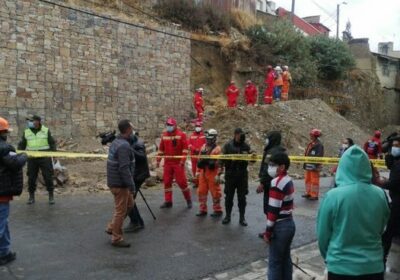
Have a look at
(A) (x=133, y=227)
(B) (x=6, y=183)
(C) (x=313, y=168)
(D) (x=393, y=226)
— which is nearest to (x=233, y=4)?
(C) (x=313, y=168)

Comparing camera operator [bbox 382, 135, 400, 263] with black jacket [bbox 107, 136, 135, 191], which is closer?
camera operator [bbox 382, 135, 400, 263]

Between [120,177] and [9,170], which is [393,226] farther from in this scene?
[9,170]

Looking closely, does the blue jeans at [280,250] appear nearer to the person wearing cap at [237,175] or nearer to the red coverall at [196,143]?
the person wearing cap at [237,175]

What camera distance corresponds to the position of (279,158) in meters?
5.27

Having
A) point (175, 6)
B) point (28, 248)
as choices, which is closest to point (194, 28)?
point (175, 6)

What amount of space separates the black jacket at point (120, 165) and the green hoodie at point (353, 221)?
370 centimetres

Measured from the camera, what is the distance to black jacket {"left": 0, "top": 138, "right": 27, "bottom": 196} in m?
6.02

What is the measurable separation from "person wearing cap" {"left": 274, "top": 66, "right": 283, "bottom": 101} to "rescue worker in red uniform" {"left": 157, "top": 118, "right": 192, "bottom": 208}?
13.5 metres

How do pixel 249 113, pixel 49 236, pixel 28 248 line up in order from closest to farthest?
pixel 28 248, pixel 49 236, pixel 249 113

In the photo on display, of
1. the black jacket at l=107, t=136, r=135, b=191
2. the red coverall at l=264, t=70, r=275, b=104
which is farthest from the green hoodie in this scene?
the red coverall at l=264, t=70, r=275, b=104

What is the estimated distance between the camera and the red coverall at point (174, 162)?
32.7ft

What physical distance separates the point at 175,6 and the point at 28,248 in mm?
21439

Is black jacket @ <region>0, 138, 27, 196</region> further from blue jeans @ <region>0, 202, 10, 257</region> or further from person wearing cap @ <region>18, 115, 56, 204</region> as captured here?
person wearing cap @ <region>18, 115, 56, 204</region>

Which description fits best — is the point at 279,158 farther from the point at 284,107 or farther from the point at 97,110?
the point at 284,107
